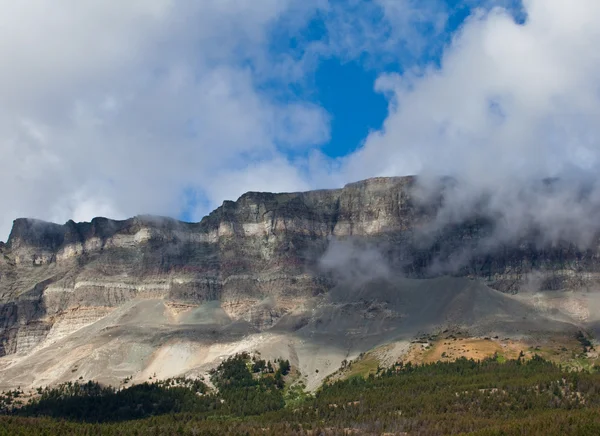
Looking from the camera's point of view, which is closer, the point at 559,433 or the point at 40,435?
the point at 559,433

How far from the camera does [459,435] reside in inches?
7387

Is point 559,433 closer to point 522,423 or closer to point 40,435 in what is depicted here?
point 522,423

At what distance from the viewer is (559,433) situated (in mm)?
182250

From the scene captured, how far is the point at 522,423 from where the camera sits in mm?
193750

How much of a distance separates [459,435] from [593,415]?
102ft

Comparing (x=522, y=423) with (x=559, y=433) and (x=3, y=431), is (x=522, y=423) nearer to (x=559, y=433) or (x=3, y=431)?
(x=559, y=433)

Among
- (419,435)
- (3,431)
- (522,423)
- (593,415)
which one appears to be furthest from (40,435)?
(593,415)

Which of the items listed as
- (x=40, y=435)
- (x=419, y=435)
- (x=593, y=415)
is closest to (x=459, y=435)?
(x=419, y=435)

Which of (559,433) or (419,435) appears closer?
(559,433)

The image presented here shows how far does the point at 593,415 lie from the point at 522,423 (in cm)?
1593

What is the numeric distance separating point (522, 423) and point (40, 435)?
332ft

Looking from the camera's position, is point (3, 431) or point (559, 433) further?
point (3, 431)

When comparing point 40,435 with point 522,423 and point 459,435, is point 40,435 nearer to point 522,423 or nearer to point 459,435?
point 459,435

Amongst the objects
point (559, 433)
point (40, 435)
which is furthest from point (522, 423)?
point (40, 435)
